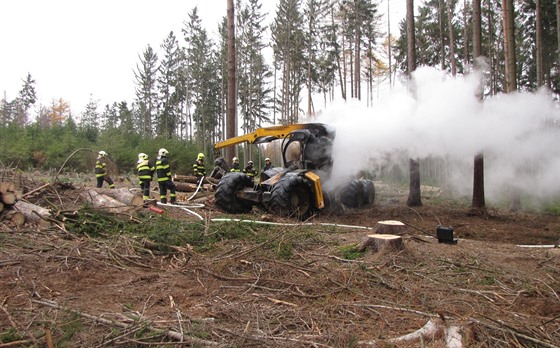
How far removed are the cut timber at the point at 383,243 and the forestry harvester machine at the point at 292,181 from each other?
10.8ft

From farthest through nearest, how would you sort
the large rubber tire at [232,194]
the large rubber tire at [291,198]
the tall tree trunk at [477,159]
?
the tall tree trunk at [477,159] → the large rubber tire at [232,194] → the large rubber tire at [291,198]

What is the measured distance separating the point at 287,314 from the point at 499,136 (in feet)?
30.3

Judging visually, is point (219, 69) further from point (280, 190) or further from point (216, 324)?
point (216, 324)

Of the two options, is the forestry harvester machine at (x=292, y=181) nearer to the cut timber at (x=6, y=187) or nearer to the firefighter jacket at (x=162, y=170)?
the firefighter jacket at (x=162, y=170)

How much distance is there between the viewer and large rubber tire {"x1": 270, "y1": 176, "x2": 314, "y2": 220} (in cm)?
967

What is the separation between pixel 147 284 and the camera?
5.00 meters

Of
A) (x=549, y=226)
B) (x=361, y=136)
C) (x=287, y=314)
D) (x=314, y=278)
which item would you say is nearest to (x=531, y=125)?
(x=549, y=226)

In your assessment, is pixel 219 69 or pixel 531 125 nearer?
pixel 531 125

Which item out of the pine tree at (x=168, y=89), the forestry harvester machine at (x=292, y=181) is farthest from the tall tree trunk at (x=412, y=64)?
the pine tree at (x=168, y=89)

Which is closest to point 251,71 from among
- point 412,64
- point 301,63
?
point 301,63

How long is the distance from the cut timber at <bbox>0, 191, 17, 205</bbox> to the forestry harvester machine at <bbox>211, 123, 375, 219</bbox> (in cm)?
470

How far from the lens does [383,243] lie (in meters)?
6.32

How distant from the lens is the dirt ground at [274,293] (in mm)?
3439

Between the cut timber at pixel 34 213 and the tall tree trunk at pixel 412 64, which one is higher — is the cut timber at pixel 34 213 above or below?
below
